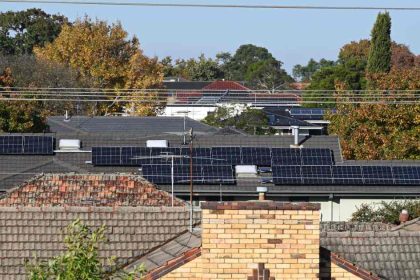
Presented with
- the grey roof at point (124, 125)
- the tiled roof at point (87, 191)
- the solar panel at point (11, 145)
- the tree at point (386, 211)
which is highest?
the grey roof at point (124, 125)

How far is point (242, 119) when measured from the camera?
70.7 m

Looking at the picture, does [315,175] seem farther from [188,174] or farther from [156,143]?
[156,143]

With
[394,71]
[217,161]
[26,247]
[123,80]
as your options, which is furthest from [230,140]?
[123,80]

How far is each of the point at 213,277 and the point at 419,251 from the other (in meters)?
4.36

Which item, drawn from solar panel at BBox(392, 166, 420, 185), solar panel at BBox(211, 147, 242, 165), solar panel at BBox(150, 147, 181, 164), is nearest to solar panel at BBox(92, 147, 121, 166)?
solar panel at BBox(150, 147, 181, 164)

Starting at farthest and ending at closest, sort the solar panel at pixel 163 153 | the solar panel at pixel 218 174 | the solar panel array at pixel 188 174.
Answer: the solar panel at pixel 163 153 → the solar panel at pixel 218 174 → the solar panel array at pixel 188 174

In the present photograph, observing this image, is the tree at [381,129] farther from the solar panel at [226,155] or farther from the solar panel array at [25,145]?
the solar panel array at [25,145]

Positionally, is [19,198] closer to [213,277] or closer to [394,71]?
[213,277]

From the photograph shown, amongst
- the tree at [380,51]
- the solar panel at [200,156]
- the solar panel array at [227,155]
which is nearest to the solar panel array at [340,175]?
the solar panel array at [227,155]

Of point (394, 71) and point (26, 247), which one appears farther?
point (394, 71)

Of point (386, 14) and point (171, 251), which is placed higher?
point (386, 14)

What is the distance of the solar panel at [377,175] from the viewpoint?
42000mm

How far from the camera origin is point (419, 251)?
1878 cm

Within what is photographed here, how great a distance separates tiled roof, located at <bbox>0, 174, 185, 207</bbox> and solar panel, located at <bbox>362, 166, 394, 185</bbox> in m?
11.9
